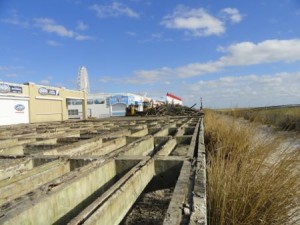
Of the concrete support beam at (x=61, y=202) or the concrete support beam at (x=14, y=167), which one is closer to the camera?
the concrete support beam at (x=61, y=202)

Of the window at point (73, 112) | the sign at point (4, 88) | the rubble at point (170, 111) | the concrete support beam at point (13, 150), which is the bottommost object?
the concrete support beam at point (13, 150)

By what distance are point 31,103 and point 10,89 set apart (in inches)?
159

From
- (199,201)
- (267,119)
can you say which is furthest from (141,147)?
(267,119)

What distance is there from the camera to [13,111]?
105 feet

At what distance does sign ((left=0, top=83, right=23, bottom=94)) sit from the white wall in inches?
30.4

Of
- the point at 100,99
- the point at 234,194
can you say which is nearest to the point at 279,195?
the point at 234,194

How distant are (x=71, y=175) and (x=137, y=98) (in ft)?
256

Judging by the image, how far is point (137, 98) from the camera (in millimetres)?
82125

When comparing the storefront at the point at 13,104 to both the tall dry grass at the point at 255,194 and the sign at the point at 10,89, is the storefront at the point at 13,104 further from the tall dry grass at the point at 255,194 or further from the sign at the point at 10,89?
the tall dry grass at the point at 255,194

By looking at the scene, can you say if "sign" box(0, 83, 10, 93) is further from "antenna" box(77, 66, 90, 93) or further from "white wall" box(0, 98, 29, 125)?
"antenna" box(77, 66, 90, 93)

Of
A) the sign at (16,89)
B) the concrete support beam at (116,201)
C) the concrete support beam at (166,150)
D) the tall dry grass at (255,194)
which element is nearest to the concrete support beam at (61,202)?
the concrete support beam at (116,201)

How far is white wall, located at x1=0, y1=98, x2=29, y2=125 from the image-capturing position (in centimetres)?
3070

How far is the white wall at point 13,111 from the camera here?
101 ft

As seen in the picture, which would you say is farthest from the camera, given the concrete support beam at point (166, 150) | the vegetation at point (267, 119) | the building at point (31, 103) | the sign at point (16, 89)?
the sign at point (16, 89)
